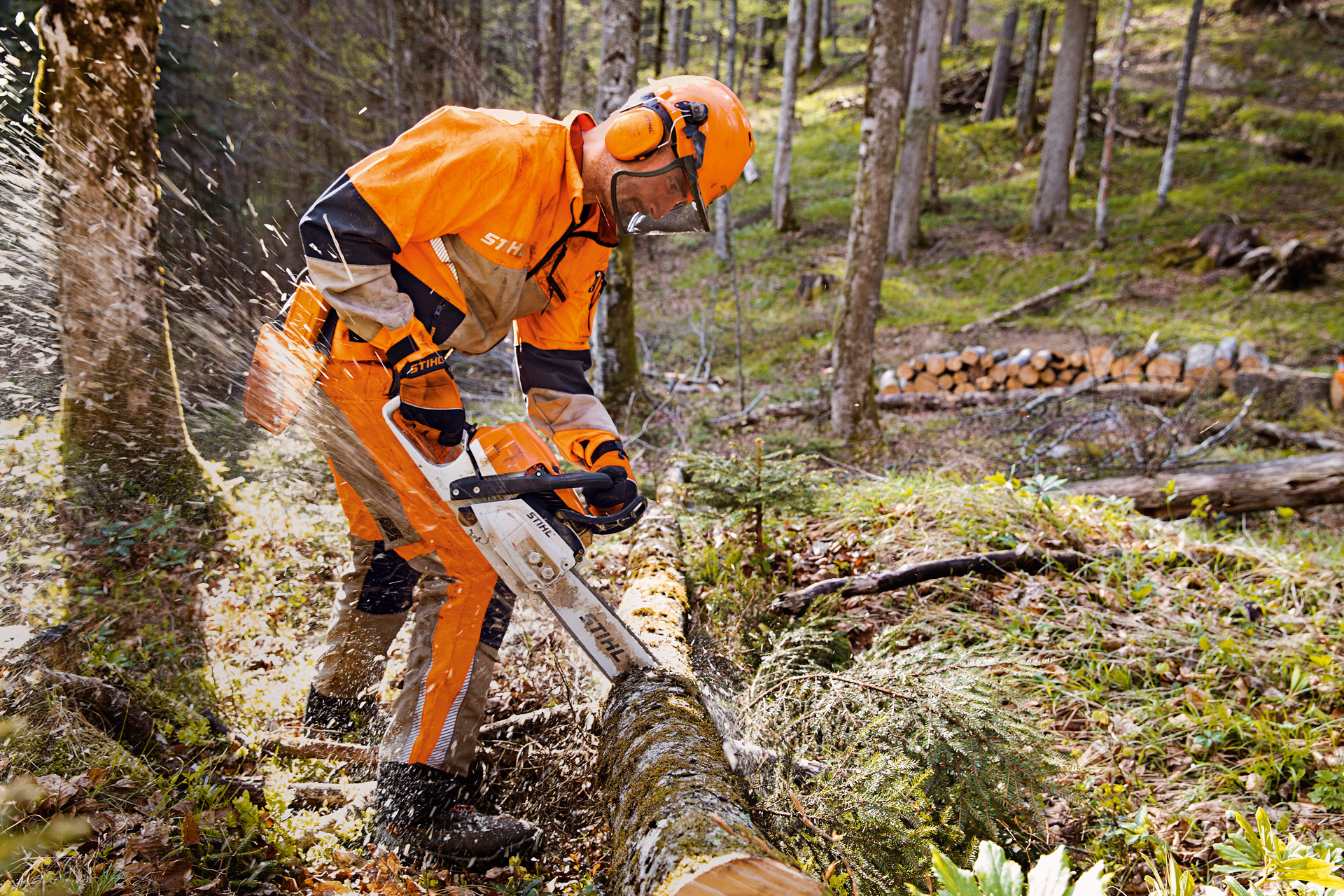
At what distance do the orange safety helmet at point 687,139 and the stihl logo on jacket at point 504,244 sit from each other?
0.33 m

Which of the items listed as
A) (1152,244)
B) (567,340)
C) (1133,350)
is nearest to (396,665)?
(567,340)

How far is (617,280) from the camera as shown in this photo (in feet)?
19.5

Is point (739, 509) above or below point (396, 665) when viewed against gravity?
above

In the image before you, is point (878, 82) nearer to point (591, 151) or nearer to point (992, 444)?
point (992, 444)

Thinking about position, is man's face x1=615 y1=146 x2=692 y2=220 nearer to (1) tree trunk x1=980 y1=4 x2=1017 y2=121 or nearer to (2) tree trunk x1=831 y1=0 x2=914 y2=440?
(2) tree trunk x1=831 y1=0 x2=914 y2=440

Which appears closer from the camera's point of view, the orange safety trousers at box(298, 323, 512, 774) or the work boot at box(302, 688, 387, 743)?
the orange safety trousers at box(298, 323, 512, 774)

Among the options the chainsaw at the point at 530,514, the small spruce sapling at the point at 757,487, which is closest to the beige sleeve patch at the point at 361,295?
the chainsaw at the point at 530,514

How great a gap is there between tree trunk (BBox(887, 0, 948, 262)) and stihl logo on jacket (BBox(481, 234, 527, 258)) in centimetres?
1020

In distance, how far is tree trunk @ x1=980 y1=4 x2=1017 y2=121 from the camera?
17.9m

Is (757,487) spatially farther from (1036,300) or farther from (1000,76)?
(1000,76)

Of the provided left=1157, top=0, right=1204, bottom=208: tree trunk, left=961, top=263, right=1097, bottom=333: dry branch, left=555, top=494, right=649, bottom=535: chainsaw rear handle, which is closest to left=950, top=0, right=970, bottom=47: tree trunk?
left=1157, top=0, right=1204, bottom=208: tree trunk

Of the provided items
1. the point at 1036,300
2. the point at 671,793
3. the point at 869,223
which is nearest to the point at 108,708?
the point at 671,793

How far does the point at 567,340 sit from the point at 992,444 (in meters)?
5.27

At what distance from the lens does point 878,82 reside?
5.48 meters
